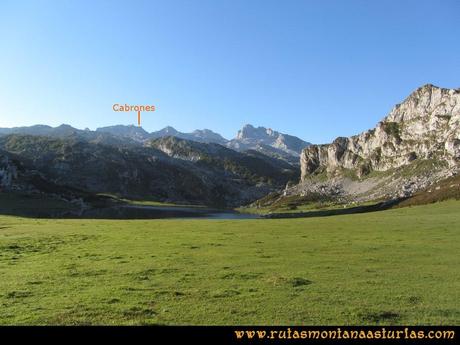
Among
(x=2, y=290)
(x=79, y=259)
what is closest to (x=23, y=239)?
(x=79, y=259)

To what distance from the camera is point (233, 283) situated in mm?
27219

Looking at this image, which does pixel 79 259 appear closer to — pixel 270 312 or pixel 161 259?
pixel 161 259

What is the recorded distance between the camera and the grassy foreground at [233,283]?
2041 centimetres

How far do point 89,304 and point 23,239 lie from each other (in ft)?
118

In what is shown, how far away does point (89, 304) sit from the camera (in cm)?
2238

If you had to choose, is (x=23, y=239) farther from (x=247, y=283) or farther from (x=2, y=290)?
(x=247, y=283)

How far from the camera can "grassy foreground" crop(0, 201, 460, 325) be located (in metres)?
20.4

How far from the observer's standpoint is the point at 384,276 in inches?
1151
